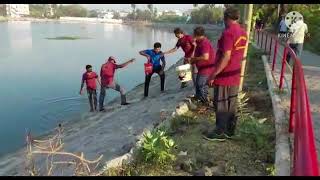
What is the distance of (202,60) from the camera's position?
7.30 meters

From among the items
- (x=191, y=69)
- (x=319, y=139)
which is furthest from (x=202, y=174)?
(x=191, y=69)

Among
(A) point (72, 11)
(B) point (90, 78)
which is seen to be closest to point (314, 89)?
(B) point (90, 78)

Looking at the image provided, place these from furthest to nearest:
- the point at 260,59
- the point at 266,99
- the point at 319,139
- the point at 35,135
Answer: the point at 260,59, the point at 35,135, the point at 266,99, the point at 319,139

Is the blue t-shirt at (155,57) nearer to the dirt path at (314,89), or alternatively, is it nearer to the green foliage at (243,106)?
the dirt path at (314,89)

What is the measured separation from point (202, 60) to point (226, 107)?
2295 millimetres

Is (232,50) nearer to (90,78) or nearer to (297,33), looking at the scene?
(297,33)

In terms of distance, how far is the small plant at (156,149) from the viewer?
4445 mm

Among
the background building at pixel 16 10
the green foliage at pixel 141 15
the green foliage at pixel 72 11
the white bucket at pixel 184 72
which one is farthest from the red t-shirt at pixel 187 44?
the green foliage at pixel 72 11

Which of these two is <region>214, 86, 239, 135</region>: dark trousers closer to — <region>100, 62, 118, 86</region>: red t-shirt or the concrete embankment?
the concrete embankment

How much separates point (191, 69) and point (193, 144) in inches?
150

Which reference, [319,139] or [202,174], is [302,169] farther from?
[319,139]

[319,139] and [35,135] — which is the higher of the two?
[319,139]

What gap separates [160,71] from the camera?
35.2ft

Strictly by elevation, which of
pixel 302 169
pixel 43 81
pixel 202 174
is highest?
pixel 302 169
